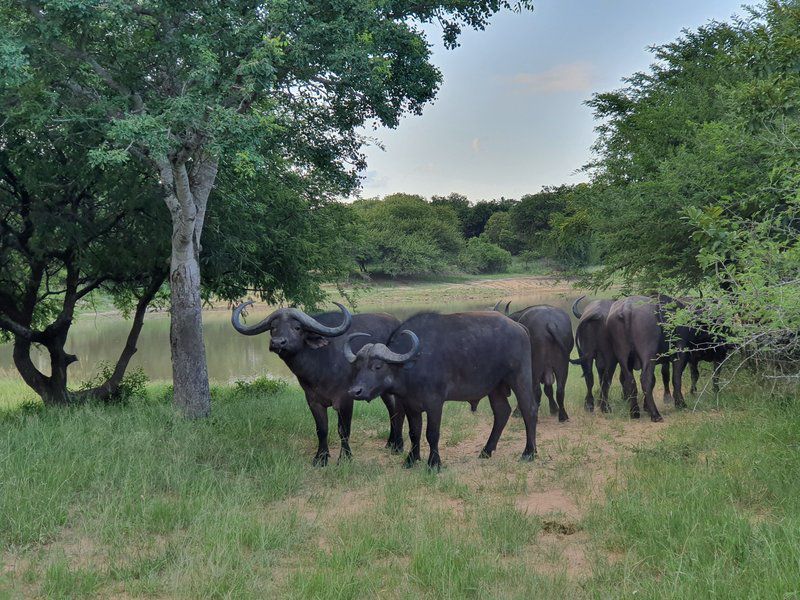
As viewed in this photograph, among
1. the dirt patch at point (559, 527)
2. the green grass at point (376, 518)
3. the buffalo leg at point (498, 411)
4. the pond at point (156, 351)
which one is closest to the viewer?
the green grass at point (376, 518)

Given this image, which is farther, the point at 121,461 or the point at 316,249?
the point at 316,249

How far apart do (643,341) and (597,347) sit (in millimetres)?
1573

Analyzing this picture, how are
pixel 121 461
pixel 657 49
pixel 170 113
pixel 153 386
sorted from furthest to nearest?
1. pixel 657 49
2. pixel 153 386
3. pixel 170 113
4. pixel 121 461

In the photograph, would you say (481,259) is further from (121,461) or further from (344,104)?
(121,461)

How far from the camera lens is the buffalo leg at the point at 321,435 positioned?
7770 millimetres

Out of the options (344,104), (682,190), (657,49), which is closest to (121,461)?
(344,104)

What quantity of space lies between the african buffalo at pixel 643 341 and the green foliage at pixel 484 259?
54.4 meters

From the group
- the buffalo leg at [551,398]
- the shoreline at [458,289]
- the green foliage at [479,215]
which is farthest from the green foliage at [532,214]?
the buffalo leg at [551,398]

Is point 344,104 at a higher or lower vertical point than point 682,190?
higher

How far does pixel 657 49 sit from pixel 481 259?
46.4 metres

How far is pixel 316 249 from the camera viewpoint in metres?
13.6

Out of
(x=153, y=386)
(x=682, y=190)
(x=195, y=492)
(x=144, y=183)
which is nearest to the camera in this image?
(x=195, y=492)

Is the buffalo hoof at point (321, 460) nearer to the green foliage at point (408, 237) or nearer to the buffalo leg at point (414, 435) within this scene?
the buffalo leg at point (414, 435)

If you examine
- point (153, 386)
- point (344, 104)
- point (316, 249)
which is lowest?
point (153, 386)
